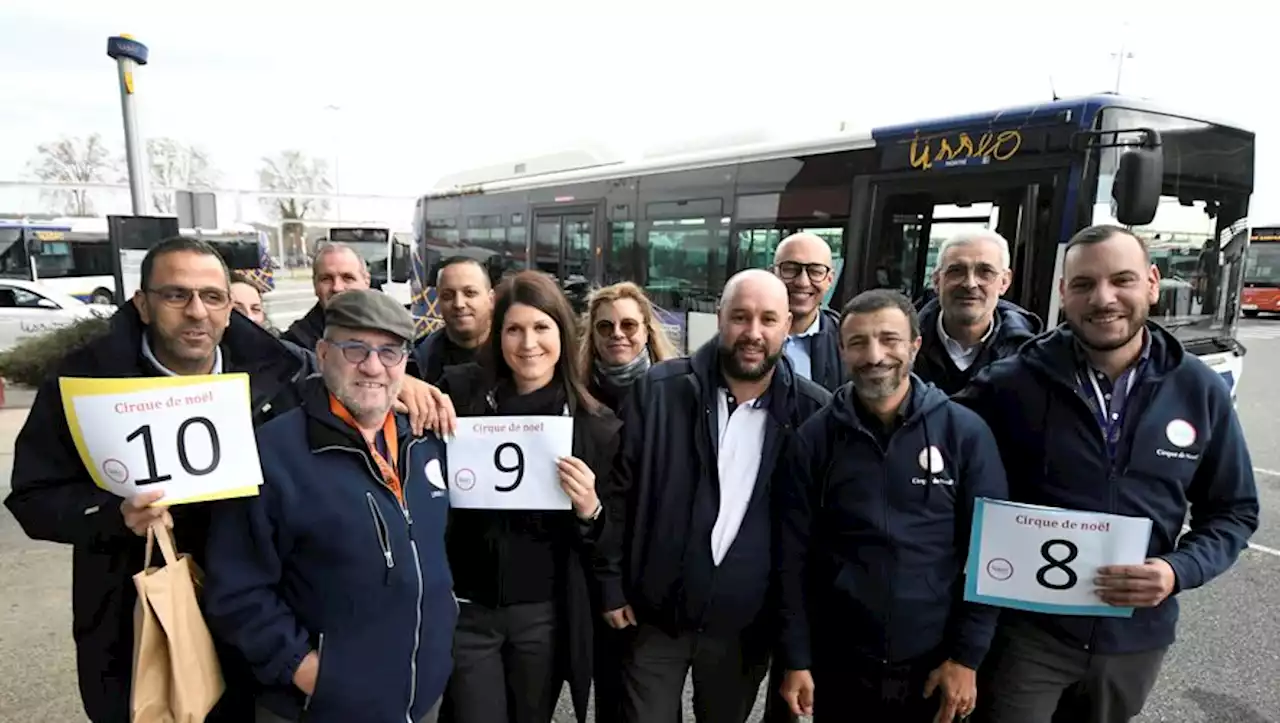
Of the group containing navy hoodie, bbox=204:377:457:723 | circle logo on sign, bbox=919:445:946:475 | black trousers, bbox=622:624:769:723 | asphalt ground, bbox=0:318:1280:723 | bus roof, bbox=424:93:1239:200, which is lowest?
asphalt ground, bbox=0:318:1280:723

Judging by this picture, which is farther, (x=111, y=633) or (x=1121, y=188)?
(x=1121, y=188)

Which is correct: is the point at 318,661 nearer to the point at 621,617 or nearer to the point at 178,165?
the point at 621,617

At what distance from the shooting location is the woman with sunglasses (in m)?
2.53

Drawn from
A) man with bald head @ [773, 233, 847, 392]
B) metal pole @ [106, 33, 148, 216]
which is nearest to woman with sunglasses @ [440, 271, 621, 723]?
man with bald head @ [773, 233, 847, 392]

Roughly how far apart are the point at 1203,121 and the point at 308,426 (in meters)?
7.19

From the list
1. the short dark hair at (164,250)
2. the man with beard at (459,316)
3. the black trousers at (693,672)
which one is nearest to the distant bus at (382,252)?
the man with beard at (459,316)

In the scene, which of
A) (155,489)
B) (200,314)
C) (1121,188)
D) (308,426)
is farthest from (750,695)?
(1121,188)

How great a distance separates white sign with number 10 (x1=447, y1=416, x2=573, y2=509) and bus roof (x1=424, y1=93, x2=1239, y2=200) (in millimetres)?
5216

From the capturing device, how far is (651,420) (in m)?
2.59

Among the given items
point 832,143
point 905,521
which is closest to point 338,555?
point 905,521

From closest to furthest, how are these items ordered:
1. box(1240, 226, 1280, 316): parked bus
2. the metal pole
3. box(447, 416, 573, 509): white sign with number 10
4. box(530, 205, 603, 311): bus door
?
1. box(447, 416, 573, 509): white sign with number 10
2. the metal pole
3. box(530, 205, 603, 311): bus door
4. box(1240, 226, 1280, 316): parked bus

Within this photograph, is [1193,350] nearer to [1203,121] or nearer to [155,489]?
[1203,121]

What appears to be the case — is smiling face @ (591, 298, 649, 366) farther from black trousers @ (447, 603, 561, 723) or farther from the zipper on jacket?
the zipper on jacket

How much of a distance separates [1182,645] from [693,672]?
3.20m
